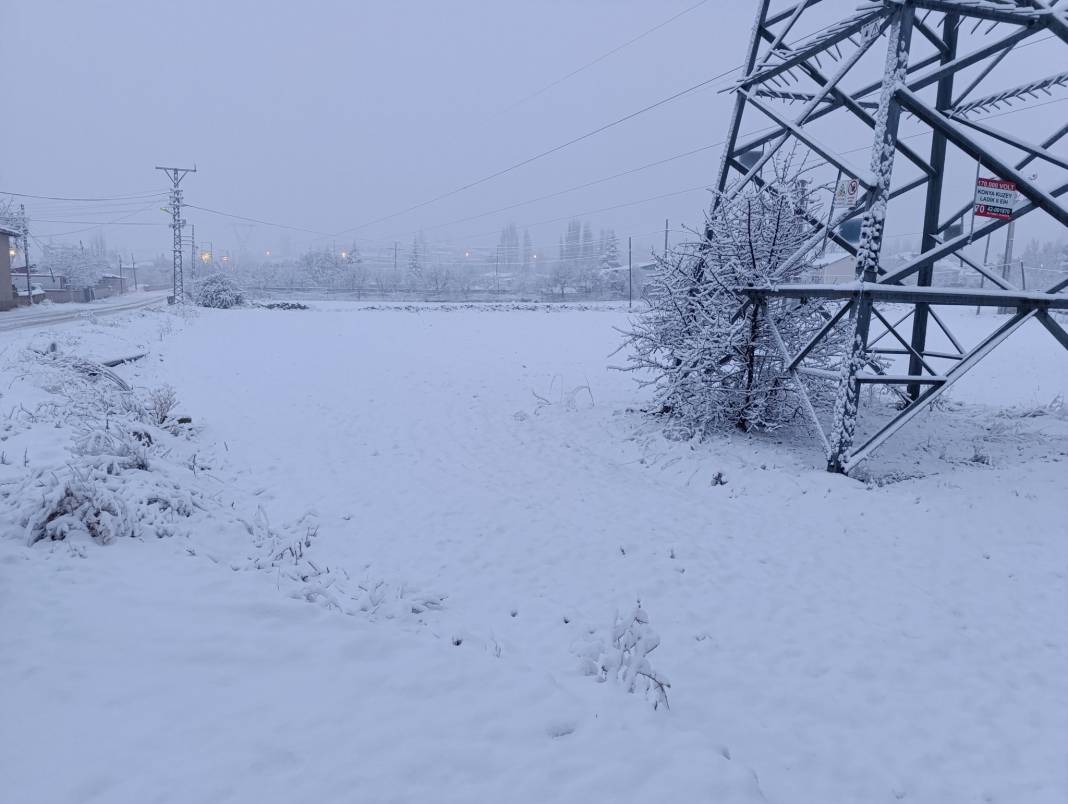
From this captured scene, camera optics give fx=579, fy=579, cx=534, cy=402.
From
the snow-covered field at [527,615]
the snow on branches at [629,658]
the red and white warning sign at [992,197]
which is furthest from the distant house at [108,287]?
the red and white warning sign at [992,197]

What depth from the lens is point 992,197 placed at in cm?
691

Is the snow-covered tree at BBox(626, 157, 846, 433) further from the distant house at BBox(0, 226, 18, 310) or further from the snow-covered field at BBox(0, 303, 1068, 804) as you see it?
the distant house at BBox(0, 226, 18, 310)

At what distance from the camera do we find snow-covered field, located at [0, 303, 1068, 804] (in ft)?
9.52

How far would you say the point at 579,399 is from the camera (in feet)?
39.1

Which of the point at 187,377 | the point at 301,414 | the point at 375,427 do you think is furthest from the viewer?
the point at 187,377

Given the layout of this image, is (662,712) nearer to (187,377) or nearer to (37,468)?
(37,468)

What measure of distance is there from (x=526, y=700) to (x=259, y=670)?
160cm

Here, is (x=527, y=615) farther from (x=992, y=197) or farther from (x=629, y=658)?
(x=992, y=197)

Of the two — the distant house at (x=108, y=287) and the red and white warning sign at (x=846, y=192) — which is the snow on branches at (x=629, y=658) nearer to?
the red and white warning sign at (x=846, y=192)

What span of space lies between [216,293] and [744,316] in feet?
135

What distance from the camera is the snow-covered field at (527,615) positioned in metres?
2.90

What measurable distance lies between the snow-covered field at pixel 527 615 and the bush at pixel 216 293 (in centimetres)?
3424

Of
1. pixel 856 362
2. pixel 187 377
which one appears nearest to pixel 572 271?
pixel 187 377

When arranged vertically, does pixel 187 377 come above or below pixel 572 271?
below
